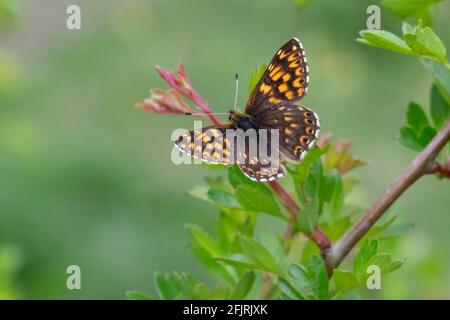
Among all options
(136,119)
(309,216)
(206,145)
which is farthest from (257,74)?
(136,119)

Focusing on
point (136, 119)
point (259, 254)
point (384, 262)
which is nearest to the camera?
point (384, 262)

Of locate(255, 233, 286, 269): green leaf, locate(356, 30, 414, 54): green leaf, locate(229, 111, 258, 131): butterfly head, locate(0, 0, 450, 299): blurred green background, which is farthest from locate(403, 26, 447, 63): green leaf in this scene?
locate(0, 0, 450, 299): blurred green background

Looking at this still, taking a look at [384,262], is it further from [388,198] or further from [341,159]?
[341,159]

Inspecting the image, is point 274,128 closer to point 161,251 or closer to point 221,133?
point 221,133

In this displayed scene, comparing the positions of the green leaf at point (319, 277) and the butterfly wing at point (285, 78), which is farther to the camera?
the butterfly wing at point (285, 78)

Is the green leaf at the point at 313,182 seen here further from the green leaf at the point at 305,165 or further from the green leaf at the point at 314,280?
the green leaf at the point at 314,280

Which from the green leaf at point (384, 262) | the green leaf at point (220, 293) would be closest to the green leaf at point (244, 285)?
the green leaf at point (220, 293)
